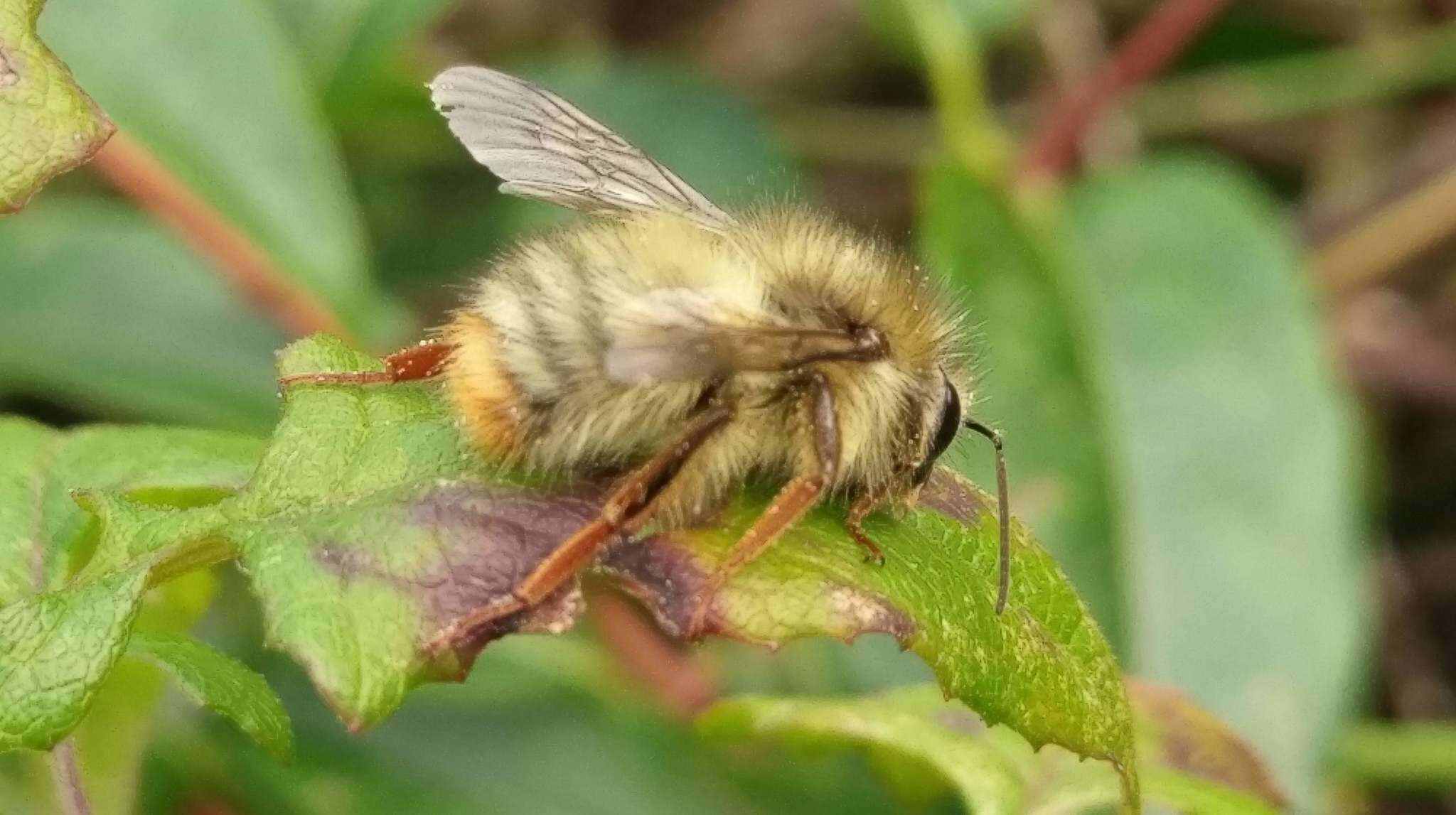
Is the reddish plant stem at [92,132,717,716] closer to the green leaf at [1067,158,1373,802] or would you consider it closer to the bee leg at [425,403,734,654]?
Result: the green leaf at [1067,158,1373,802]

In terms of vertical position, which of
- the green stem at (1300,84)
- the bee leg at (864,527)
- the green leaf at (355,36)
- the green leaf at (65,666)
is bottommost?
the green leaf at (65,666)

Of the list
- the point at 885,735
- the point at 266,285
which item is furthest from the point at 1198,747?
the point at 266,285

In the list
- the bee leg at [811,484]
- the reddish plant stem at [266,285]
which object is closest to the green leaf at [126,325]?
the reddish plant stem at [266,285]

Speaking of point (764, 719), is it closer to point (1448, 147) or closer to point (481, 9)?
point (1448, 147)

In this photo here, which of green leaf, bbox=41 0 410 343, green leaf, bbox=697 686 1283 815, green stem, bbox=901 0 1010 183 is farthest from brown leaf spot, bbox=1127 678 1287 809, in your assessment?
green stem, bbox=901 0 1010 183

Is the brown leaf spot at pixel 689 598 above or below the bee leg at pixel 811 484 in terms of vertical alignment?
below

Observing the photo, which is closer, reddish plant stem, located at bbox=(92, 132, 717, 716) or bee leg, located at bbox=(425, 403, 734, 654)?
bee leg, located at bbox=(425, 403, 734, 654)

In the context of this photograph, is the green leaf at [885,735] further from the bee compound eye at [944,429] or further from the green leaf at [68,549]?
the green leaf at [68,549]

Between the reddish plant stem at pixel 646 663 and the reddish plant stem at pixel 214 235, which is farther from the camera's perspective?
the reddish plant stem at pixel 646 663
